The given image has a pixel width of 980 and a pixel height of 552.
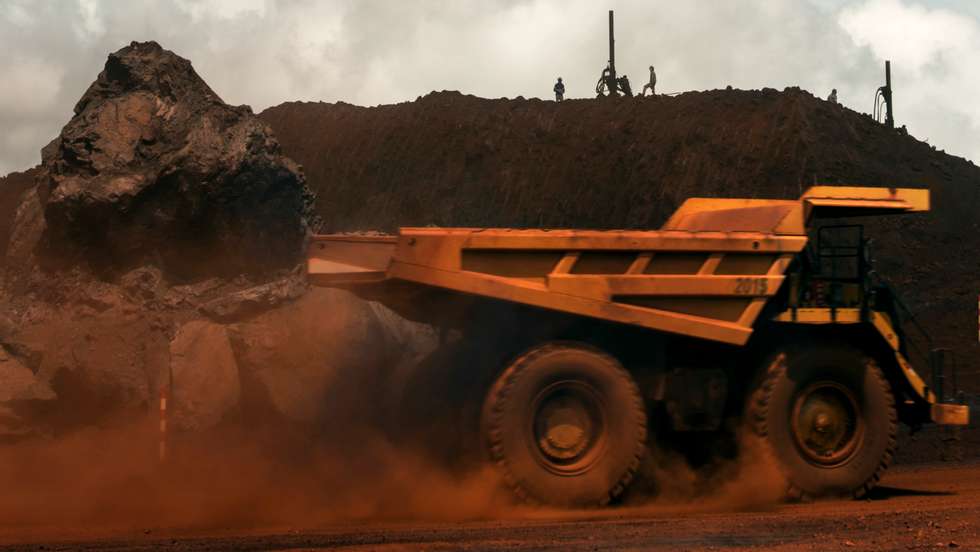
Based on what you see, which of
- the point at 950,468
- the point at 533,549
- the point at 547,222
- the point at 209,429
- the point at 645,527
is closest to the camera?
the point at 533,549

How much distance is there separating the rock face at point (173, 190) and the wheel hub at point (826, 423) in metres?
8.46

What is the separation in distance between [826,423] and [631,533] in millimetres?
2747

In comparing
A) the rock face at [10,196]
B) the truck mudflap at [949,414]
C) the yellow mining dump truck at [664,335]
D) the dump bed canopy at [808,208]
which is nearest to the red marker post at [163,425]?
the yellow mining dump truck at [664,335]

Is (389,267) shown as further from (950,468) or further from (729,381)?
(950,468)

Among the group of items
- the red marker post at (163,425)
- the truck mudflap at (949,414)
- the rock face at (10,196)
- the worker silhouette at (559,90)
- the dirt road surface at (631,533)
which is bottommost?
the dirt road surface at (631,533)

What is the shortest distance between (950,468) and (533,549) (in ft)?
22.5

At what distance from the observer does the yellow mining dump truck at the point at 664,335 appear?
909cm

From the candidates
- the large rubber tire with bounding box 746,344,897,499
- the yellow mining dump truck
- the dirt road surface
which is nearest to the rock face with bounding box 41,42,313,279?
the yellow mining dump truck

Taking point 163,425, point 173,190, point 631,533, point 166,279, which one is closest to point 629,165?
point 173,190

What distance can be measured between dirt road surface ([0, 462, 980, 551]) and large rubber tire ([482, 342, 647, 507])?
248 mm

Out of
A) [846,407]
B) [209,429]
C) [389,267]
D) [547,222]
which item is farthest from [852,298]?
[547,222]

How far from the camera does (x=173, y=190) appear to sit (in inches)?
620

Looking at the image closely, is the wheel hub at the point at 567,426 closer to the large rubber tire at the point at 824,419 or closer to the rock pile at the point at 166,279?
the large rubber tire at the point at 824,419

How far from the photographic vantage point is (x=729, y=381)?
386 inches
